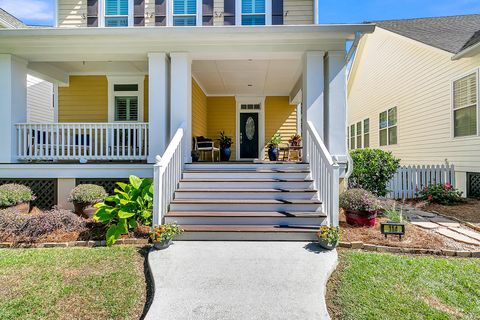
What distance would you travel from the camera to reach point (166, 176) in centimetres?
464

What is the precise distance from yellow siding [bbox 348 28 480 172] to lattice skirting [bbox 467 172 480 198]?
281 millimetres

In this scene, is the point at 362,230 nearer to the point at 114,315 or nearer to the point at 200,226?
the point at 200,226

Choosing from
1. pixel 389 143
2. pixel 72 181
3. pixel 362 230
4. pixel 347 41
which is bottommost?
pixel 362 230

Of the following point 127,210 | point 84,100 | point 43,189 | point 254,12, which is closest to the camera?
point 127,210

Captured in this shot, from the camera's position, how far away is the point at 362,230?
4715 mm

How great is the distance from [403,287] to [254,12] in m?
7.80

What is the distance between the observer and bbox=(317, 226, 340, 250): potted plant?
3865 mm

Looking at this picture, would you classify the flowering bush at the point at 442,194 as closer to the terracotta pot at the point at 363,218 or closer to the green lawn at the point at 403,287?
the terracotta pot at the point at 363,218

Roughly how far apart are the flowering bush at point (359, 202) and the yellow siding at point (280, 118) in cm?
557

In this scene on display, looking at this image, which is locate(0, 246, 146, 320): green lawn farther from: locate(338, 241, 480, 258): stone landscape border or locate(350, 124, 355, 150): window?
locate(350, 124, 355, 150): window

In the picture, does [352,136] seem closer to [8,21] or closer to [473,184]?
[473,184]

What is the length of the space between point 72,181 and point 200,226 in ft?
11.4

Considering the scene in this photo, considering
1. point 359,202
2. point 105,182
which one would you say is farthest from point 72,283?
point 359,202

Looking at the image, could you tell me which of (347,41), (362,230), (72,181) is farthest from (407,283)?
(72,181)
